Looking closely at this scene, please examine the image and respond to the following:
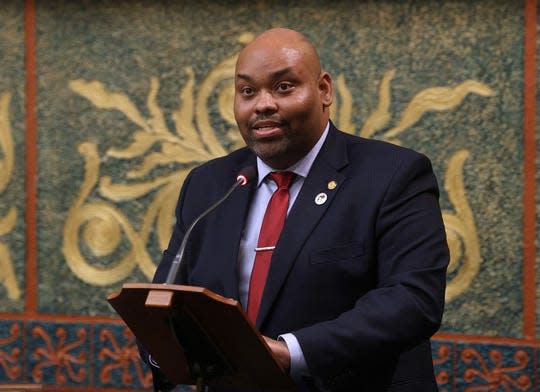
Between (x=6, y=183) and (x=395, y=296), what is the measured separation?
2336mm

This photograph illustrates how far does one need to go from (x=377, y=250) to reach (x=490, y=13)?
1579 millimetres

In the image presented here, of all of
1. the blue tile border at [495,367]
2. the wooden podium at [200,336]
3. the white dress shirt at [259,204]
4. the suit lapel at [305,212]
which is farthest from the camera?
the blue tile border at [495,367]

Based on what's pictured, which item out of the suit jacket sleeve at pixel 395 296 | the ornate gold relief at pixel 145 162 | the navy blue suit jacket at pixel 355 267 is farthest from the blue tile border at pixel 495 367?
the suit jacket sleeve at pixel 395 296

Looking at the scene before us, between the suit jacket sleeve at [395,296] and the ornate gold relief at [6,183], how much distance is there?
2162 mm

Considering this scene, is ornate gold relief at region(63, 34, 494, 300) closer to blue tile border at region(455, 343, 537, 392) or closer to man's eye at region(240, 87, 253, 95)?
blue tile border at region(455, 343, 537, 392)

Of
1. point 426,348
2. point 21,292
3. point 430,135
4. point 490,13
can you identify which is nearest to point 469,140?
point 430,135

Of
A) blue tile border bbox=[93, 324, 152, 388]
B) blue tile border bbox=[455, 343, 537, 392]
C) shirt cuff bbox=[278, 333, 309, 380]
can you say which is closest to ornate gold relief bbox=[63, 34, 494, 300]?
blue tile border bbox=[93, 324, 152, 388]

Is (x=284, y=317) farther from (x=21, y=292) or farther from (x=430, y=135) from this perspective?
(x=21, y=292)

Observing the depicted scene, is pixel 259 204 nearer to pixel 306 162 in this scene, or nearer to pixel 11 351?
pixel 306 162

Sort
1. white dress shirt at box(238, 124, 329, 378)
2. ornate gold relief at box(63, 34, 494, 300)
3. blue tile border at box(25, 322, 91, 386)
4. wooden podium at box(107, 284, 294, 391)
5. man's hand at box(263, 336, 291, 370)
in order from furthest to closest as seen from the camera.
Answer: blue tile border at box(25, 322, 91, 386), ornate gold relief at box(63, 34, 494, 300), white dress shirt at box(238, 124, 329, 378), man's hand at box(263, 336, 291, 370), wooden podium at box(107, 284, 294, 391)

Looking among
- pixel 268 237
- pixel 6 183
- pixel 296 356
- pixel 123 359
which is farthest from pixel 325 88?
pixel 6 183

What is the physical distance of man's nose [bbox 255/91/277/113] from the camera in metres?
3.00

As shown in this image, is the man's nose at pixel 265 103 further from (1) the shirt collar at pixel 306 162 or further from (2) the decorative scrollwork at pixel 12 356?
(2) the decorative scrollwork at pixel 12 356

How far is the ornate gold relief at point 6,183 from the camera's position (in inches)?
183
